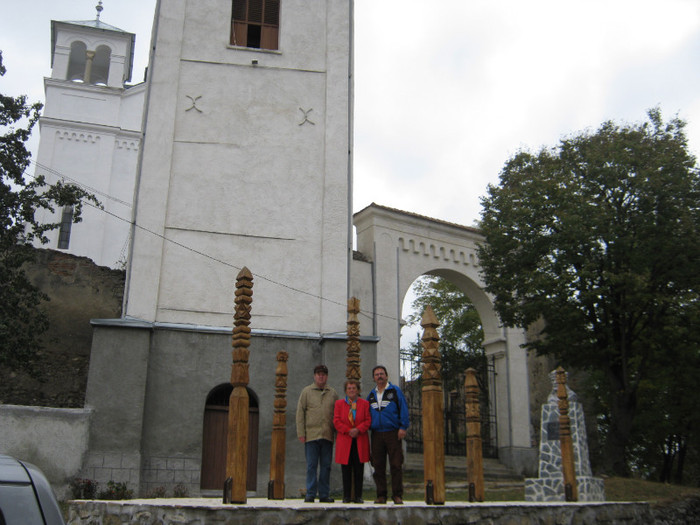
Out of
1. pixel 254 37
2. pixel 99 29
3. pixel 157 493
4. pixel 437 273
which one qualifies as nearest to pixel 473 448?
pixel 157 493

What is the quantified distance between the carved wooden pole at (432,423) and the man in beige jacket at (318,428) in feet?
5.22

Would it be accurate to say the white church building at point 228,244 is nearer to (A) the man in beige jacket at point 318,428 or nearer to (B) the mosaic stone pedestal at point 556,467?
(B) the mosaic stone pedestal at point 556,467

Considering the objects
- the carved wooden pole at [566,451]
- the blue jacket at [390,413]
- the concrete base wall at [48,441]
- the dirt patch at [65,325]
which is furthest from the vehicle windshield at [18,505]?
the dirt patch at [65,325]

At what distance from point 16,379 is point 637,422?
770 inches

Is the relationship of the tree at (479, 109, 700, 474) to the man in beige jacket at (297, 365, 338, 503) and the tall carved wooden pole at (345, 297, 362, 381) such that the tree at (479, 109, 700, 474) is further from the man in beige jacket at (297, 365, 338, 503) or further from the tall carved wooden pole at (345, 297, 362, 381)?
the man in beige jacket at (297, 365, 338, 503)

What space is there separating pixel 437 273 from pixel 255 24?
1020 centimetres

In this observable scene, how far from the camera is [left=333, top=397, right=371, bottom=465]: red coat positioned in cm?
987

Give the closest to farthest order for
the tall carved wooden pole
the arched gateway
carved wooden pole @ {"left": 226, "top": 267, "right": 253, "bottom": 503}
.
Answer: carved wooden pole @ {"left": 226, "top": 267, "right": 253, "bottom": 503}
the tall carved wooden pole
the arched gateway

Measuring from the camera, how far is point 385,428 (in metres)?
9.73

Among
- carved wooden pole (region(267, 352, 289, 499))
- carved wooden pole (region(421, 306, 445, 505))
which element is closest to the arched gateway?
carved wooden pole (region(267, 352, 289, 499))

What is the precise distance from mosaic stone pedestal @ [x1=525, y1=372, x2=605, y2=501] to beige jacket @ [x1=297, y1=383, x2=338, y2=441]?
6.19 metres

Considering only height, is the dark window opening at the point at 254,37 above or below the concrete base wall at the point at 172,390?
above

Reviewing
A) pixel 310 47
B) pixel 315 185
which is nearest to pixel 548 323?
pixel 315 185

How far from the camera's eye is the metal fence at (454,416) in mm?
22531
